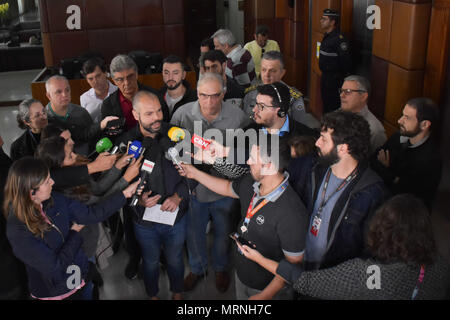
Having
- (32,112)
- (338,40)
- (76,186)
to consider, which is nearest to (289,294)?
(76,186)

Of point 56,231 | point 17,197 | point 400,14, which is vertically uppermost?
point 400,14

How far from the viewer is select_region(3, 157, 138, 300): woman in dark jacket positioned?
1.97 m

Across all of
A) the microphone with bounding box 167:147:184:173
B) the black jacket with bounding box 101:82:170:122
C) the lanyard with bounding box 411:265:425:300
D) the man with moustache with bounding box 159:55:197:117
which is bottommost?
the lanyard with bounding box 411:265:425:300

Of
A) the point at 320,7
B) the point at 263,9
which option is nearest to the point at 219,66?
the point at 320,7

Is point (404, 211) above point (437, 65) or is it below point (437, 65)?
below

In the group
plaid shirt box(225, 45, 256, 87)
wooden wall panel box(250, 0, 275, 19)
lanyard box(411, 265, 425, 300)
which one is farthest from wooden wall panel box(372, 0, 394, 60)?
wooden wall panel box(250, 0, 275, 19)

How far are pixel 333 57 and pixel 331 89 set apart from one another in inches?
17.5

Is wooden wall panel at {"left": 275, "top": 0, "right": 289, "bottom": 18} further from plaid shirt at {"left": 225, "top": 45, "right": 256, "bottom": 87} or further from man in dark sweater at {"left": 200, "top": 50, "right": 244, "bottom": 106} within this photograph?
man in dark sweater at {"left": 200, "top": 50, "right": 244, "bottom": 106}

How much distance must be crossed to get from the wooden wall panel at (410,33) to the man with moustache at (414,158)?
4.51 ft

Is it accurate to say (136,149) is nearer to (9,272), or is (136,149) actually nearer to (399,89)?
(9,272)

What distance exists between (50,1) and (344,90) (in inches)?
264

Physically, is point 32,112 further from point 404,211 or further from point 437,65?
point 437,65

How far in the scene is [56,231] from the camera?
2125 millimetres

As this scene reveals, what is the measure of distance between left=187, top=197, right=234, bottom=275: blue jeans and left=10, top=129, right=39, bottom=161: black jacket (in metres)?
1.20
